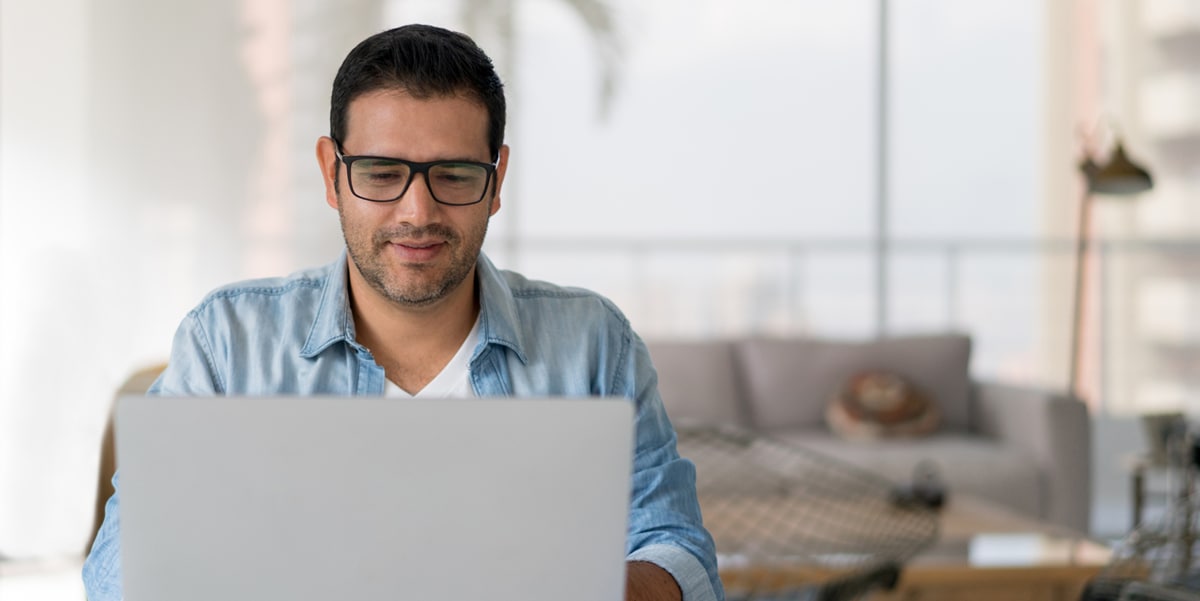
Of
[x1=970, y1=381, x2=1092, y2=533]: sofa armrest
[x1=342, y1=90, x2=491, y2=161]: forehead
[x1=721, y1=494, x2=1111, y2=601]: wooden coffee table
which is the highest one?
[x1=342, y1=90, x2=491, y2=161]: forehead

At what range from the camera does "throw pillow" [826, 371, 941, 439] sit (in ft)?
12.4

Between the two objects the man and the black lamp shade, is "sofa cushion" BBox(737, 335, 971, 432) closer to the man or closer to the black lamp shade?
the black lamp shade

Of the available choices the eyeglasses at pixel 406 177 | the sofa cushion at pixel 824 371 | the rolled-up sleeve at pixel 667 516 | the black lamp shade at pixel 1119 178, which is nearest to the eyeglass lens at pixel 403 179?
the eyeglasses at pixel 406 177

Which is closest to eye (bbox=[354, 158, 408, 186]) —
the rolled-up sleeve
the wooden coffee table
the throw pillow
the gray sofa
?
the rolled-up sleeve

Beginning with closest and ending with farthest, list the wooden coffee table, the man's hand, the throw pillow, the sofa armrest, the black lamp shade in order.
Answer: the man's hand, the wooden coffee table, the sofa armrest, the throw pillow, the black lamp shade

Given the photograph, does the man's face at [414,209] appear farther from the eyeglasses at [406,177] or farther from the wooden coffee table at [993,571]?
the wooden coffee table at [993,571]

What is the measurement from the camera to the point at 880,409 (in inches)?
150

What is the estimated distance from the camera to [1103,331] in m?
5.53

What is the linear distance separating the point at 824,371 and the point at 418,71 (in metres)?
3.07

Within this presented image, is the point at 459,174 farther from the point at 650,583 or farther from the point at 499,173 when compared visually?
the point at 650,583

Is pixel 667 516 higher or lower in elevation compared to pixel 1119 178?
lower

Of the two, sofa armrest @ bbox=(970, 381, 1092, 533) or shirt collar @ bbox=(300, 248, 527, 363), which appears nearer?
shirt collar @ bbox=(300, 248, 527, 363)

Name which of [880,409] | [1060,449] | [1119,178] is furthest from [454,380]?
[1119,178]

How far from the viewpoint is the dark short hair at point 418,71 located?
1.15 meters
